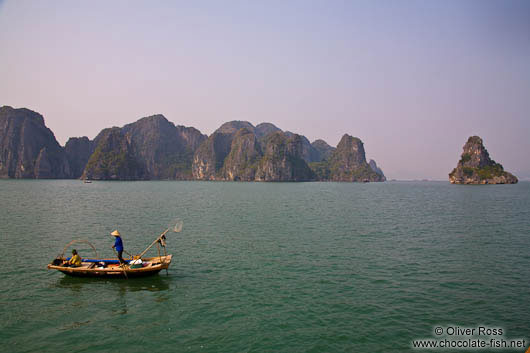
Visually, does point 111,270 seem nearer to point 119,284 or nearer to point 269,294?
point 119,284

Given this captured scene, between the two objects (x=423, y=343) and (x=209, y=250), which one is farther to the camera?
(x=209, y=250)

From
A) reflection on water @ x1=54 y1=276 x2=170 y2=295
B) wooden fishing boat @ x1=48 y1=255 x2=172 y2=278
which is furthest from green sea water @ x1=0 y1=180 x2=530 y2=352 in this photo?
wooden fishing boat @ x1=48 y1=255 x2=172 y2=278

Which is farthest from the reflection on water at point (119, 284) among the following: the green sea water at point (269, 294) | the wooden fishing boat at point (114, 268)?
the wooden fishing boat at point (114, 268)

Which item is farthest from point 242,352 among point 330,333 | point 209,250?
point 209,250

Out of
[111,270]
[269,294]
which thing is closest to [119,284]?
[111,270]

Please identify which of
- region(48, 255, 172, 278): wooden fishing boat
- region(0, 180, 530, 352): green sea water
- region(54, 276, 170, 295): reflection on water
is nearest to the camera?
region(0, 180, 530, 352): green sea water

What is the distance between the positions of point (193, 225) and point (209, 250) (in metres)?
12.8

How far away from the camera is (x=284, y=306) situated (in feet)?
49.5

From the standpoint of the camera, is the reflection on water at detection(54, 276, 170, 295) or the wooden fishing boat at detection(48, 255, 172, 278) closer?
the reflection on water at detection(54, 276, 170, 295)

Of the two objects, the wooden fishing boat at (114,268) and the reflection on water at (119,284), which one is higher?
the wooden fishing boat at (114,268)

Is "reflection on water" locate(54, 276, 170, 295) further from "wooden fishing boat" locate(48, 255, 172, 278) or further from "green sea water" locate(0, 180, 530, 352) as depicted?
"wooden fishing boat" locate(48, 255, 172, 278)

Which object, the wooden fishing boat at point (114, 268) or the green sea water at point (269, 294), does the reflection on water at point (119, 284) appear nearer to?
the green sea water at point (269, 294)

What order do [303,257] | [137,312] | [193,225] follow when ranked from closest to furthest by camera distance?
[137,312] → [303,257] → [193,225]

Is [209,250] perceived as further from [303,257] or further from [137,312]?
[137,312]
